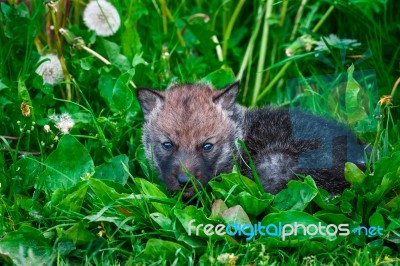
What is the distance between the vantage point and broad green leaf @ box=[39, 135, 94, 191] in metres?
5.03

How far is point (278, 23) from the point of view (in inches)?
263

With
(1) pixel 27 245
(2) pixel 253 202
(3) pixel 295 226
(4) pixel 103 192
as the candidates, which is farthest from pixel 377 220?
(1) pixel 27 245

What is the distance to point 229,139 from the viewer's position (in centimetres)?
513

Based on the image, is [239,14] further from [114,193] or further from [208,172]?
[114,193]

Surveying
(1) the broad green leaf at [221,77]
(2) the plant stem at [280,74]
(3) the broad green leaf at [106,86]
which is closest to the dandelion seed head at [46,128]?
(3) the broad green leaf at [106,86]

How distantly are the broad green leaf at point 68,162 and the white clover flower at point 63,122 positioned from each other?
18 cm

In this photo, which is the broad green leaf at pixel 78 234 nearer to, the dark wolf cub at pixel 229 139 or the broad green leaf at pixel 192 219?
the broad green leaf at pixel 192 219

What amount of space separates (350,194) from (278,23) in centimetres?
252

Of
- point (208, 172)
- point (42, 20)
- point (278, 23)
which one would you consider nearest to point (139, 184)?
point (208, 172)

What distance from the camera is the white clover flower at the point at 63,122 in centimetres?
527

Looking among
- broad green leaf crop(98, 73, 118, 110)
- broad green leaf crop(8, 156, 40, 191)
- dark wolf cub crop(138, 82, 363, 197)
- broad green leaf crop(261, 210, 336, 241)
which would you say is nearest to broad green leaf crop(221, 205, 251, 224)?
broad green leaf crop(261, 210, 336, 241)

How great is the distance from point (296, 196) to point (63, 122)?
5.59 ft

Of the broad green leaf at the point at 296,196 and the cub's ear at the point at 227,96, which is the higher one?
the cub's ear at the point at 227,96

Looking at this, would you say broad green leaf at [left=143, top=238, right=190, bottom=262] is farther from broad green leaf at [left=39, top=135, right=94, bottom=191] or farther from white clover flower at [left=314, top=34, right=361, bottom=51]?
white clover flower at [left=314, top=34, right=361, bottom=51]
